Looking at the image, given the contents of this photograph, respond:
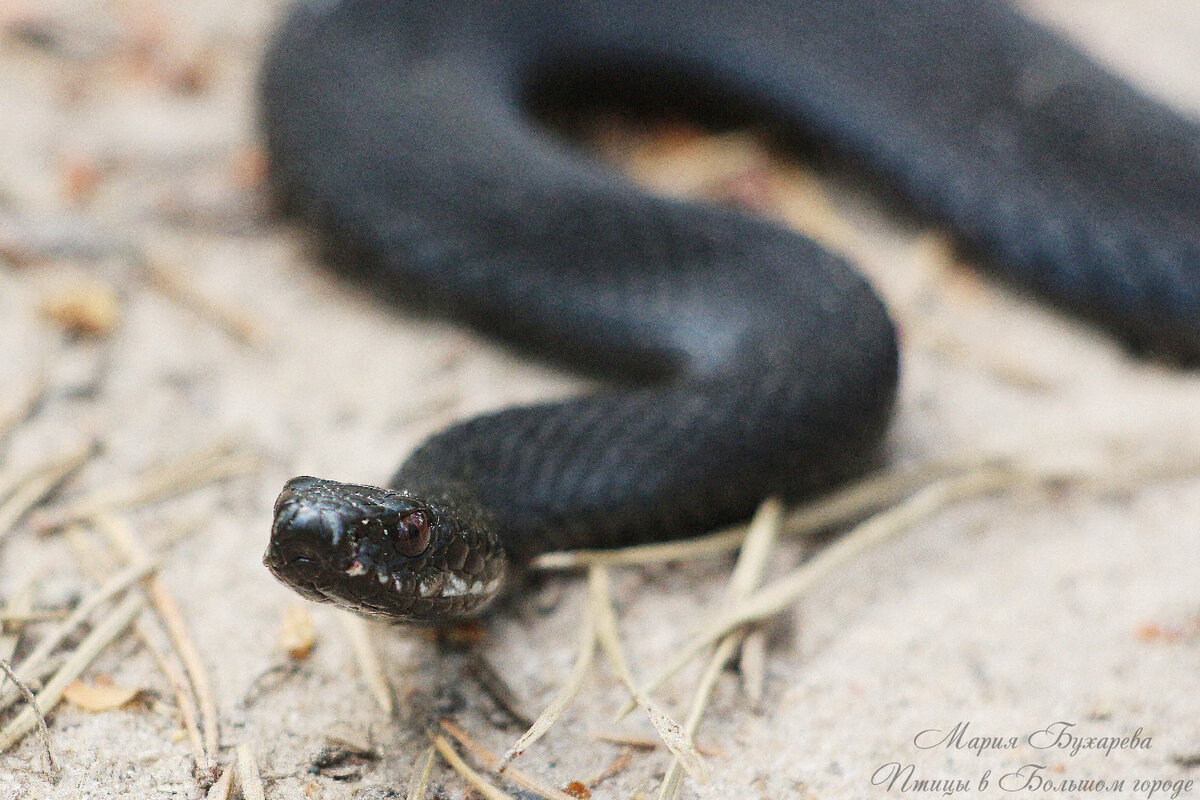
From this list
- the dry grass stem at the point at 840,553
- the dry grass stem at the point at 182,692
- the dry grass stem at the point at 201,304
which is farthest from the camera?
the dry grass stem at the point at 201,304

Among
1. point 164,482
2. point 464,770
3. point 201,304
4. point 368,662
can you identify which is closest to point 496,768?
point 464,770

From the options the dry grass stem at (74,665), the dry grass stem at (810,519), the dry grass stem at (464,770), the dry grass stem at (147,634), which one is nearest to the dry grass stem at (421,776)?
the dry grass stem at (464,770)

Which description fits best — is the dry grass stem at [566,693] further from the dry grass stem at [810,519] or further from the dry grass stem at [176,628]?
the dry grass stem at [176,628]

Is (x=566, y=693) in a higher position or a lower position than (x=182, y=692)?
higher

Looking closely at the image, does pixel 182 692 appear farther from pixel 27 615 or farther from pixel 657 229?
pixel 657 229

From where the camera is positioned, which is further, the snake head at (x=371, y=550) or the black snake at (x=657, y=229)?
the black snake at (x=657, y=229)

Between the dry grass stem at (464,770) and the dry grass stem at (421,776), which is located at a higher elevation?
the dry grass stem at (464,770)
